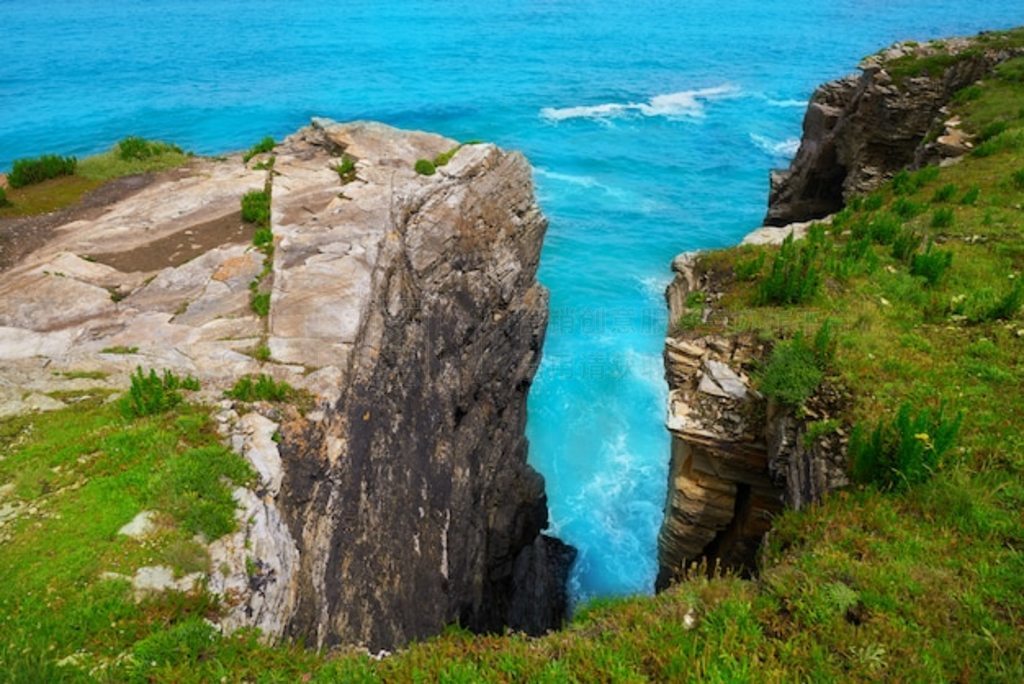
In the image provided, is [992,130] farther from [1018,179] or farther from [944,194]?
[944,194]

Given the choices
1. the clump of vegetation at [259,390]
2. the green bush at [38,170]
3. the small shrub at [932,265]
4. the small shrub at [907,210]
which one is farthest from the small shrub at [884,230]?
the green bush at [38,170]

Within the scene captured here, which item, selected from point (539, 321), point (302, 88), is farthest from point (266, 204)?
point (302, 88)

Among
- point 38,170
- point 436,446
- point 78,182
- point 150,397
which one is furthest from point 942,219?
point 38,170

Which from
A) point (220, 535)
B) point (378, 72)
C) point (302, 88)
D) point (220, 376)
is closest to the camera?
point (220, 535)

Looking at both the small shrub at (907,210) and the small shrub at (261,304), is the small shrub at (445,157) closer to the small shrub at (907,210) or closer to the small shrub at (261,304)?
the small shrub at (261,304)

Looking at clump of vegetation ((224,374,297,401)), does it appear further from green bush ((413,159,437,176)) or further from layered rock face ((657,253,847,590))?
green bush ((413,159,437,176))

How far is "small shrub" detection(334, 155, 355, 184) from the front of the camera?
18281 millimetres

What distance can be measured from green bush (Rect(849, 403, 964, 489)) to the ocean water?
1772 centimetres

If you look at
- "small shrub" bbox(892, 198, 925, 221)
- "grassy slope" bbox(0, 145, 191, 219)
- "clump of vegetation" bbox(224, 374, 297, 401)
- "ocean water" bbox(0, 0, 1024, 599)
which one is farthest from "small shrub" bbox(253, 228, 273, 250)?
"ocean water" bbox(0, 0, 1024, 599)

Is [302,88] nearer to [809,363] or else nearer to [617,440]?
[617,440]

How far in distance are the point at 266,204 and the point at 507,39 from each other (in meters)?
80.6

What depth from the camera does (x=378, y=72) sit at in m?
74.2

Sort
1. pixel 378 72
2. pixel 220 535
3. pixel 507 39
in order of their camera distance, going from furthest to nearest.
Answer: pixel 507 39 → pixel 378 72 → pixel 220 535

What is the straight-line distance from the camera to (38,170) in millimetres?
19812
